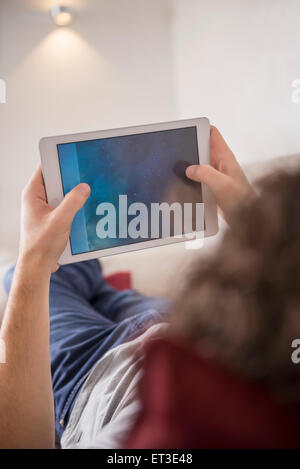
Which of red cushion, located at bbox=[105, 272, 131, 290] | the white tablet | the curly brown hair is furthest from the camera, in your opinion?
red cushion, located at bbox=[105, 272, 131, 290]

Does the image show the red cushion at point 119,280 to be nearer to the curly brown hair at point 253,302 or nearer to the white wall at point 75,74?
the white wall at point 75,74

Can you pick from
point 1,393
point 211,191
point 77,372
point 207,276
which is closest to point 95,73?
point 211,191

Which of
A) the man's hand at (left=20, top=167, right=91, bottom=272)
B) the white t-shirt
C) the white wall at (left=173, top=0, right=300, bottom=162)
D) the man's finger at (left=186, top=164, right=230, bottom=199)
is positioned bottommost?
the white t-shirt

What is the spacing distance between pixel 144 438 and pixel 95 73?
1.65m

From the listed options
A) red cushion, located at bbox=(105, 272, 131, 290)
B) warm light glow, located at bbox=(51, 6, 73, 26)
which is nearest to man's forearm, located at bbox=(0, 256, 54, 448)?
red cushion, located at bbox=(105, 272, 131, 290)

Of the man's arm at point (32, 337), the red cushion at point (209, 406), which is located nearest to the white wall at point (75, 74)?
the man's arm at point (32, 337)

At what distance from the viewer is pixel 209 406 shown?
0.24 metres

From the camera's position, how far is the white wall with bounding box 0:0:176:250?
159 cm

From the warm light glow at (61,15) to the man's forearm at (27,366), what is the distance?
1.34 meters

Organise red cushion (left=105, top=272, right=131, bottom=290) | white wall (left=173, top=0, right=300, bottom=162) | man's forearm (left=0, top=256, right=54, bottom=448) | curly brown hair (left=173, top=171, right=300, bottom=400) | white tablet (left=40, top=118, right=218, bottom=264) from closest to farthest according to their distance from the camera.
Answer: curly brown hair (left=173, top=171, right=300, bottom=400)
man's forearm (left=0, top=256, right=54, bottom=448)
white tablet (left=40, top=118, right=218, bottom=264)
white wall (left=173, top=0, right=300, bottom=162)
red cushion (left=105, top=272, right=131, bottom=290)

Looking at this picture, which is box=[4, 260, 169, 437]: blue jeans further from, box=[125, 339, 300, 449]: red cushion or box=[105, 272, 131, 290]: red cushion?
box=[125, 339, 300, 449]: red cushion

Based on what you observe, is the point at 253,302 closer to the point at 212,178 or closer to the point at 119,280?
the point at 212,178
